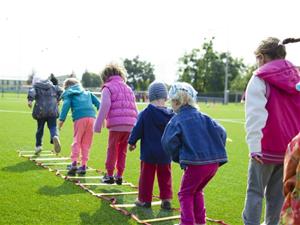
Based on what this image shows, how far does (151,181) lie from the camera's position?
19.3ft

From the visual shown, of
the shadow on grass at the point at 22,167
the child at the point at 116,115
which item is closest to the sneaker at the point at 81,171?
the shadow on grass at the point at 22,167

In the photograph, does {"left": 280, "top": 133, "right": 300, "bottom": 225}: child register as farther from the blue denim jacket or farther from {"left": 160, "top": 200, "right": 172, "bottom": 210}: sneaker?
{"left": 160, "top": 200, "right": 172, "bottom": 210}: sneaker

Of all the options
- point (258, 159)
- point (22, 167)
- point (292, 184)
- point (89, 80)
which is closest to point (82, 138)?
point (22, 167)

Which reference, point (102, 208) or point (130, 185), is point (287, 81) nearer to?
point (102, 208)

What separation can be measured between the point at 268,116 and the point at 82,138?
435 cm

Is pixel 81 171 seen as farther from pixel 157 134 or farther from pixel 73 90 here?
pixel 157 134

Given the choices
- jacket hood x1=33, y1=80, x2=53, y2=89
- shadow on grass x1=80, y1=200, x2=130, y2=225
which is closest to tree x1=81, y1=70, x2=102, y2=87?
jacket hood x1=33, y1=80, x2=53, y2=89

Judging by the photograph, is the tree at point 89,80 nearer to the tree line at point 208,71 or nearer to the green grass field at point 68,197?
the tree line at point 208,71

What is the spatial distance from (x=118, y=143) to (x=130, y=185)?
2.32ft

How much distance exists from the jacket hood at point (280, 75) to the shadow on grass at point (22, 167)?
5.08 meters

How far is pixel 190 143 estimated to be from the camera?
182 inches

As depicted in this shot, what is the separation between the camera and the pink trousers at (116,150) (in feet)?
22.9

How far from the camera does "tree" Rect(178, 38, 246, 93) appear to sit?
84.7 m

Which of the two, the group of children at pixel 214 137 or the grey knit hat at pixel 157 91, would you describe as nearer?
the group of children at pixel 214 137
